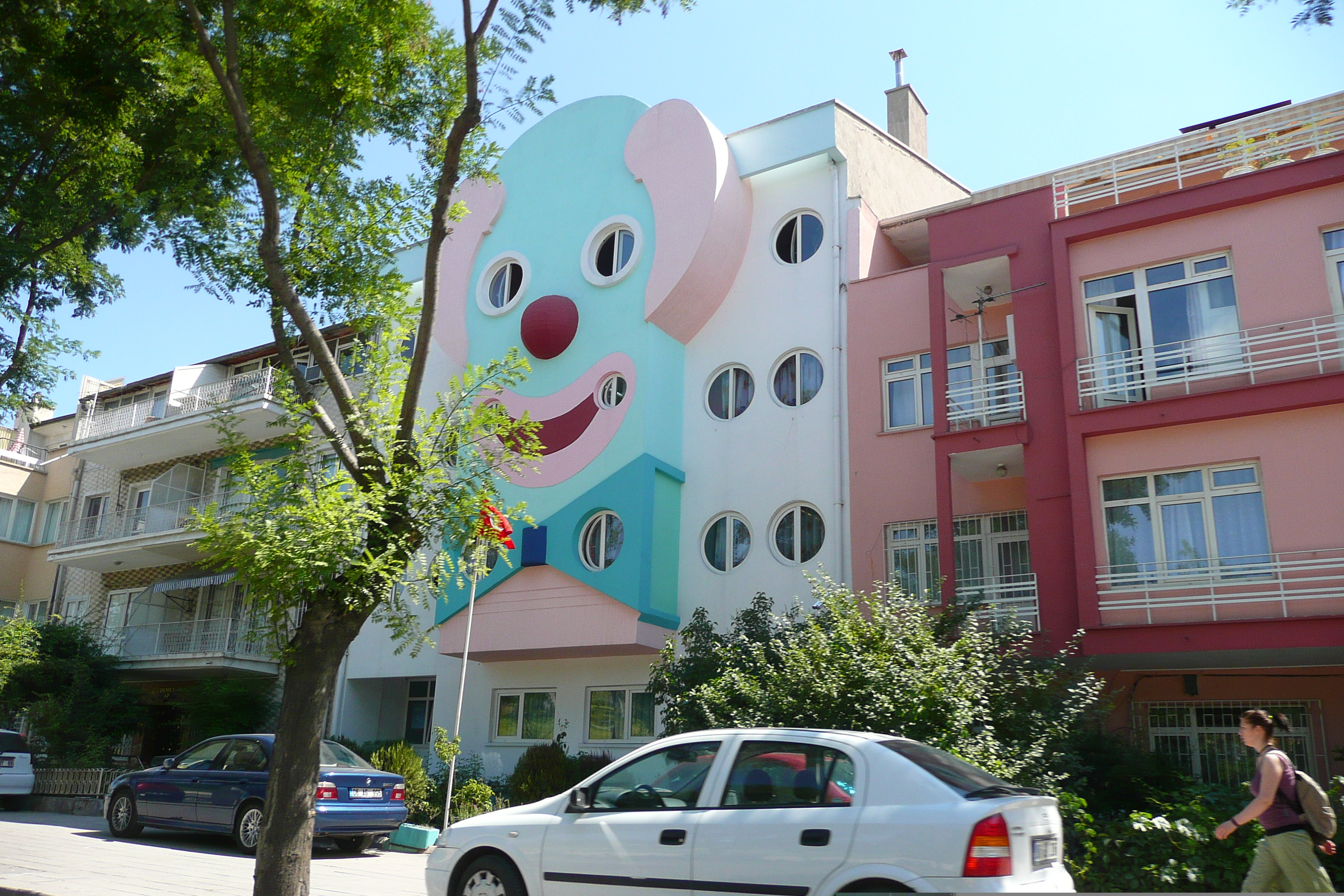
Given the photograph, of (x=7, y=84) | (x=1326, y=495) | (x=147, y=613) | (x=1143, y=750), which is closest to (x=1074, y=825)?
(x=1143, y=750)

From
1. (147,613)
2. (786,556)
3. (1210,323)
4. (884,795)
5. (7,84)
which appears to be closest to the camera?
(884,795)

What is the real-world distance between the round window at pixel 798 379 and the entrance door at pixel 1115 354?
5.20m

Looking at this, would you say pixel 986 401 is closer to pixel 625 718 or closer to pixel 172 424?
pixel 625 718

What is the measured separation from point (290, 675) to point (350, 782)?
5486mm

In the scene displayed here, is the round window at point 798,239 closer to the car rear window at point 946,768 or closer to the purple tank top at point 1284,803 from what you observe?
the purple tank top at point 1284,803

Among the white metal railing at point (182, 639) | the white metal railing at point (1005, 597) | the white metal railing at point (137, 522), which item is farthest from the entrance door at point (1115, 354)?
the white metal railing at point (137, 522)

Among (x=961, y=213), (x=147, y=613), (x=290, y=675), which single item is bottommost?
(x=290, y=675)

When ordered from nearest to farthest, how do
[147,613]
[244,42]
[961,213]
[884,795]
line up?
[884,795], [244,42], [961,213], [147,613]

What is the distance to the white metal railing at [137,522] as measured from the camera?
26.9 m

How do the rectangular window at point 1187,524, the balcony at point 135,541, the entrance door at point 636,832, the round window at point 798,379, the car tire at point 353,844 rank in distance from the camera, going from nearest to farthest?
the entrance door at point 636,832 < the rectangular window at point 1187,524 < the car tire at point 353,844 < the round window at point 798,379 < the balcony at point 135,541

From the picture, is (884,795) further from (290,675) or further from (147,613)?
(147,613)

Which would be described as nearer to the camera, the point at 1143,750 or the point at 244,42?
the point at 244,42

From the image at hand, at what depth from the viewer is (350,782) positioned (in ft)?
44.0

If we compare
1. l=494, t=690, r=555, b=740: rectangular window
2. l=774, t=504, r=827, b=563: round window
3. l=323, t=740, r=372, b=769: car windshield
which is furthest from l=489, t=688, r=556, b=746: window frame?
l=323, t=740, r=372, b=769: car windshield
